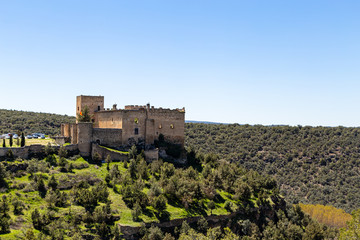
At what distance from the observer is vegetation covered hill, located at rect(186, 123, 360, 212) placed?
73.8 meters

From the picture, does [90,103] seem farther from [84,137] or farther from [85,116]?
[84,137]

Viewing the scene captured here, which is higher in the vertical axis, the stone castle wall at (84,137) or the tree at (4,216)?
the stone castle wall at (84,137)

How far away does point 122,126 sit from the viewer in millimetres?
44531

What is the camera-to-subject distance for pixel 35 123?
234ft

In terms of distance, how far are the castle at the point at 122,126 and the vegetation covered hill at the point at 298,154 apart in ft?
103

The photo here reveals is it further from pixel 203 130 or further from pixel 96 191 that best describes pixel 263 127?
pixel 96 191

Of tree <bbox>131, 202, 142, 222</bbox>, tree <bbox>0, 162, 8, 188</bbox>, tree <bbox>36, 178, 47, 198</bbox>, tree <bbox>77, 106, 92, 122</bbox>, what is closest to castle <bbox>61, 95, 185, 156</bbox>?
tree <bbox>77, 106, 92, 122</bbox>

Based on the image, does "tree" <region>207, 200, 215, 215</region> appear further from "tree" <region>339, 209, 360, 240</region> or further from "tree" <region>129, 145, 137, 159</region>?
"tree" <region>339, 209, 360, 240</region>

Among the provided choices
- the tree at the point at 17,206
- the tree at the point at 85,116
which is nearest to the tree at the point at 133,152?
the tree at the point at 85,116

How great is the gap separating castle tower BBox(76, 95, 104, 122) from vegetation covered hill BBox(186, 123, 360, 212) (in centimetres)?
3507

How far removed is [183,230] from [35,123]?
49086 mm

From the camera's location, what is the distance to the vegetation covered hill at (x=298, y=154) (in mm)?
73812

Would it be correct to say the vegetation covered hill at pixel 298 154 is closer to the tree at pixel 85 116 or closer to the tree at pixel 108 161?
the tree at pixel 85 116

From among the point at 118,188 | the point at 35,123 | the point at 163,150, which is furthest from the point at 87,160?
the point at 35,123
